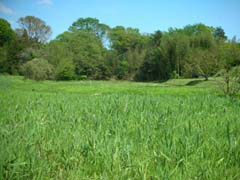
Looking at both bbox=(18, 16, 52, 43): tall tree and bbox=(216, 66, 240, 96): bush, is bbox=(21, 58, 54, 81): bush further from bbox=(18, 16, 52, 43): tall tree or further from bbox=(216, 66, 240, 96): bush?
bbox=(216, 66, 240, 96): bush

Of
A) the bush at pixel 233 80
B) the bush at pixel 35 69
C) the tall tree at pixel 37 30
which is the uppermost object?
the tall tree at pixel 37 30

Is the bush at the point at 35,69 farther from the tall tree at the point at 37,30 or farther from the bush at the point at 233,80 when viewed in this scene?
the bush at the point at 233,80

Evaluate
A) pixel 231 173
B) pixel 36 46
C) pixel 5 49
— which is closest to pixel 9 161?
pixel 231 173

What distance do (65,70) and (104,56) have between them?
15572 mm

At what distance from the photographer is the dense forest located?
1833 inches

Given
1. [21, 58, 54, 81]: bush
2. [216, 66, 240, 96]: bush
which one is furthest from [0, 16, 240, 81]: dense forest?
[216, 66, 240, 96]: bush

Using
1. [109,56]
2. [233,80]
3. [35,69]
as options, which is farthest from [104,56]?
[233,80]

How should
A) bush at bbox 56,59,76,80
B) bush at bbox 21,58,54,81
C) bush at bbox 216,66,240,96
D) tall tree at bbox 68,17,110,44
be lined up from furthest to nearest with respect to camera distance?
tall tree at bbox 68,17,110,44
bush at bbox 56,59,76,80
bush at bbox 21,58,54,81
bush at bbox 216,66,240,96

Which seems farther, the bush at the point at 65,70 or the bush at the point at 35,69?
the bush at the point at 65,70

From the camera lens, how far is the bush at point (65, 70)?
2142 inches

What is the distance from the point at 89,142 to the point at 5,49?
2019 inches

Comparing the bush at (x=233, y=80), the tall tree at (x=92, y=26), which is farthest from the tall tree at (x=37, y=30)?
the bush at (x=233, y=80)

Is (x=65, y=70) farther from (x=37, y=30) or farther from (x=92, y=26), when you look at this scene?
(x=92, y=26)

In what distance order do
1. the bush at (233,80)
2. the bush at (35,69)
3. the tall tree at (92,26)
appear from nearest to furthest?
the bush at (233,80) < the bush at (35,69) < the tall tree at (92,26)
